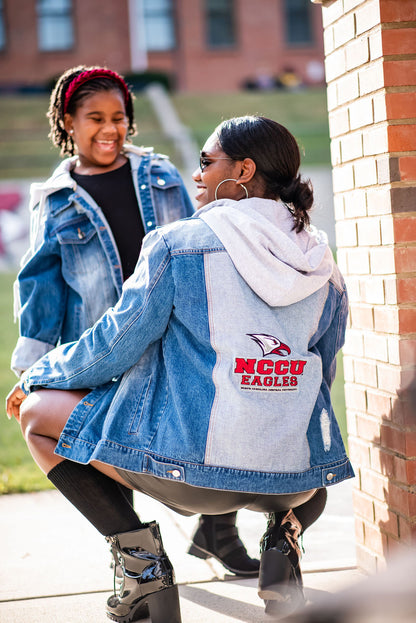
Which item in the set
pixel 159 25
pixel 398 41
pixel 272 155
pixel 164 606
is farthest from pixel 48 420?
pixel 159 25

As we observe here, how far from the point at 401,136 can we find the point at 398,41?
29cm

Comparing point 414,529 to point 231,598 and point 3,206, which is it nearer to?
point 231,598

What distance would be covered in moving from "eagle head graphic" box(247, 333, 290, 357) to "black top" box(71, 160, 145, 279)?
106 cm

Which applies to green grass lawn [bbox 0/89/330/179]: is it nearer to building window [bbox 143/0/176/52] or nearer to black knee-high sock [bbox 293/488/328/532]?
building window [bbox 143/0/176/52]

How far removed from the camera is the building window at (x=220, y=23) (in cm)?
3612

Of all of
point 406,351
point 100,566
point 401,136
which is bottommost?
point 100,566

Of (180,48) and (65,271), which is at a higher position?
(180,48)

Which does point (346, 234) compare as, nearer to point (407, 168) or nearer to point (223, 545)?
point (407, 168)

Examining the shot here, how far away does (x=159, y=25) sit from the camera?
118 ft

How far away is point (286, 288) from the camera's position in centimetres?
217

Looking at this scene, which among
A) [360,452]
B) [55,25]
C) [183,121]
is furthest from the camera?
[55,25]

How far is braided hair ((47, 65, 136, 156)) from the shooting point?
3.17 m

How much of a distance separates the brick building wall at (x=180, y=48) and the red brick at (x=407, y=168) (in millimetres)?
34694

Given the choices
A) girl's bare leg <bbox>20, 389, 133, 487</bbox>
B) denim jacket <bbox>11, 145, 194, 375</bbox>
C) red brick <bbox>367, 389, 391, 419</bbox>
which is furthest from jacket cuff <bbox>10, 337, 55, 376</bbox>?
red brick <bbox>367, 389, 391, 419</bbox>
